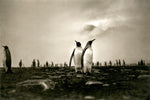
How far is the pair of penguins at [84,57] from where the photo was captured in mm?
3973

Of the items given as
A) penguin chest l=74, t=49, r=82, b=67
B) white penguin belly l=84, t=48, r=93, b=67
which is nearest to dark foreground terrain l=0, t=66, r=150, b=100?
white penguin belly l=84, t=48, r=93, b=67

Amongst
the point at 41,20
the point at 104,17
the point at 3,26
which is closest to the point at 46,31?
the point at 41,20

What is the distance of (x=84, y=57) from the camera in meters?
4.09

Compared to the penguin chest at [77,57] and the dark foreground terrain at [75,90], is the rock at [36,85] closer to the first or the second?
the dark foreground terrain at [75,90]

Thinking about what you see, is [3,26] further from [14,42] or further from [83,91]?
[83,91]

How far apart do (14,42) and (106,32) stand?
1.80m

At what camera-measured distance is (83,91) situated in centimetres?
232

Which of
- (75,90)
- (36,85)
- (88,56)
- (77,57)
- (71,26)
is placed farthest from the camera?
(77,57)

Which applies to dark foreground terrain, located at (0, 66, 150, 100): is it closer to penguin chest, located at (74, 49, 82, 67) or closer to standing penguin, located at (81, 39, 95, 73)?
standing penguin, located at (81, 39, 95, 73)

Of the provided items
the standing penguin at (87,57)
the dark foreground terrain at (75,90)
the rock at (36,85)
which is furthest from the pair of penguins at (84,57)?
the rock at (36,85)

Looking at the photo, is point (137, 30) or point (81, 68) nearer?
point (137, 30)

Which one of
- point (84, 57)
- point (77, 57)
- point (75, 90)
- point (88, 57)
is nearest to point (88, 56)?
point (88, 57)

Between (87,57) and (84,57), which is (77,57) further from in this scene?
(87,57)

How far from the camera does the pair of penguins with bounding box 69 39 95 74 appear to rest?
156 inches
